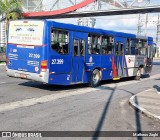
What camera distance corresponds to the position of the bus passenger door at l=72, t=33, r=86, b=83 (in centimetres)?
1443

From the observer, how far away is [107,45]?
680 inches

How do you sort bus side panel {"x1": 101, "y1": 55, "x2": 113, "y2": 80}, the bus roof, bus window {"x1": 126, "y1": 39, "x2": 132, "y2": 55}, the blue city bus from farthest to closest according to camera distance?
1. bus window {"x1": 126, "y1": 39, "x2": 132, "y2": 55}
2. bus side panel {"x1": 101, "y1": 55, "x2": 113, "y2": 80}
3. the bus roof
4. the blue city bus

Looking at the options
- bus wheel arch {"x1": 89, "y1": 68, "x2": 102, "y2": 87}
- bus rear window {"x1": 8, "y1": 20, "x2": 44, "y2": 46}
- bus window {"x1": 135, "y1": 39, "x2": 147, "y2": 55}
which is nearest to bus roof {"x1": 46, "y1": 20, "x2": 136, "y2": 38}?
bus rear window {"x1": 8, "y1": 20, "x2": 44, "y2": 46}

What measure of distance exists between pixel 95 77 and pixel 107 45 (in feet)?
6.45

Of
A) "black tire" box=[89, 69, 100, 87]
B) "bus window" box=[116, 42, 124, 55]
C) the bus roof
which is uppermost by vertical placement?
the bus roof

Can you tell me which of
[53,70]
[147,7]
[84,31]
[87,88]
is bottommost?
[87,88]

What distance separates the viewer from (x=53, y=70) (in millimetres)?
13203

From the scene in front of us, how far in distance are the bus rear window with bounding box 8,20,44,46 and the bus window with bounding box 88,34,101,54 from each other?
Answer: 323 cm

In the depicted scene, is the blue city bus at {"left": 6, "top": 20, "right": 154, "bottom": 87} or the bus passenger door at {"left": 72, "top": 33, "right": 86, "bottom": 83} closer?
the blue city bus at {"left": 6, "top": 20, "right": 154, "bottom": 87}

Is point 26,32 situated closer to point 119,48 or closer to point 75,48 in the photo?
point 75,48

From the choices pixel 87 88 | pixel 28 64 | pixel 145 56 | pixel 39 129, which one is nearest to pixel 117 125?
pixel 39 129

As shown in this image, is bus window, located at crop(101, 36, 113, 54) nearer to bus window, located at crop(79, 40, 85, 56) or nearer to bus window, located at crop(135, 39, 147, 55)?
bus window, located at crop(79, 40, 85, 56)

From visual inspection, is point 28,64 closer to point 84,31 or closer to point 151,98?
point 84,31

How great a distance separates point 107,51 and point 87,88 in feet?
8.49
